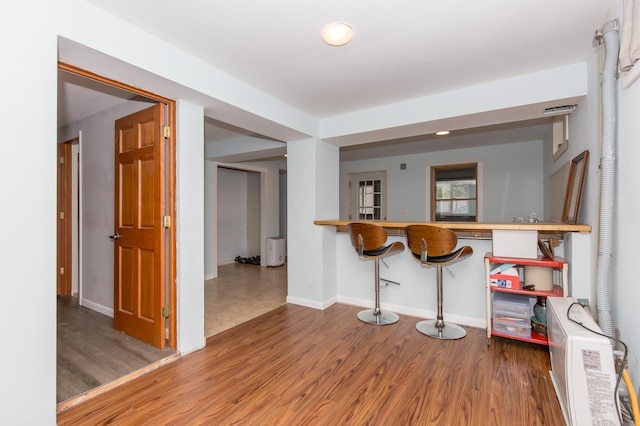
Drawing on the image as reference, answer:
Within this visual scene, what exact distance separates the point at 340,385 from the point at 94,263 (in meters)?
3.05

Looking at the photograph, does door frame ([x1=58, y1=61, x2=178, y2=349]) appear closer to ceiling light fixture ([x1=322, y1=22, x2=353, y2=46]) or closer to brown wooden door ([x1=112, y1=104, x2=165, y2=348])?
brown wooden door ([x1=112, y1=104, x2=165, y2=348])

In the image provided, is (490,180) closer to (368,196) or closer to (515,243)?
(368,196)

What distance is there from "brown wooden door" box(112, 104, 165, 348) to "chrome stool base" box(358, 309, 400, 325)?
189cm

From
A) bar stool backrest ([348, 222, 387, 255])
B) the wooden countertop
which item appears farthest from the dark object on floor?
bar stool backrest ([348, 222, 387, 255])

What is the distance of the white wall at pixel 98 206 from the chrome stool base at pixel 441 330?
3.24 metres

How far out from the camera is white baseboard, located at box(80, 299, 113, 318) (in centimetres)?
321

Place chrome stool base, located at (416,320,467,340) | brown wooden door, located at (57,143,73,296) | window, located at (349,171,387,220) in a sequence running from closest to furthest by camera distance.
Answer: chrome stool base, located at (416,320,467,340) < brown wooden door, located at (57,143,73,296) < window, located at (349,171,387,220)

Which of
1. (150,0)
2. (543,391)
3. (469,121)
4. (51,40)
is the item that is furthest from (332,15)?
(543,391)

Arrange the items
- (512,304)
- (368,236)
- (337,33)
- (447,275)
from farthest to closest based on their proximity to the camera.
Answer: (447,275)
(368,236)
(512,304)
(337,33)

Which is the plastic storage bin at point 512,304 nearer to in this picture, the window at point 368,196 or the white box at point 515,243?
the white box at point 515,243

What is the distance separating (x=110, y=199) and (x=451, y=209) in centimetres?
515

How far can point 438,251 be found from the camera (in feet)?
8.26

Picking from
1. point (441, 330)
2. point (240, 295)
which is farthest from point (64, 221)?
point (441, 330)

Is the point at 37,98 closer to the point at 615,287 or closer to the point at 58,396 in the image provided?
the point at 58,396
